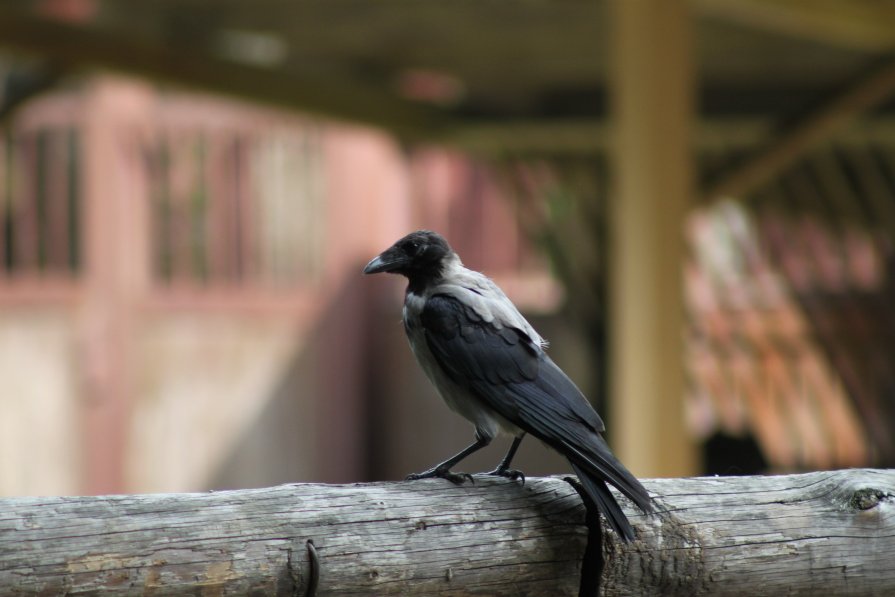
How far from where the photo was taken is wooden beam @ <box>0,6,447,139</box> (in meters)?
4.98

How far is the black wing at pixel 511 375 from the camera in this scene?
1910 mm

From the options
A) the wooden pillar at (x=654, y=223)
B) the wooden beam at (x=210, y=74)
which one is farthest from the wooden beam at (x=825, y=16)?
the wooden beam at (x=210, y=74)

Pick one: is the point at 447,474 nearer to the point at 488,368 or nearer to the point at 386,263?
the point at 488,368

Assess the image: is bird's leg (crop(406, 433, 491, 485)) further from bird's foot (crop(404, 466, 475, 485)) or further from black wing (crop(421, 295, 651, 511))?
black wing (crop(421, 295, 651, 511))

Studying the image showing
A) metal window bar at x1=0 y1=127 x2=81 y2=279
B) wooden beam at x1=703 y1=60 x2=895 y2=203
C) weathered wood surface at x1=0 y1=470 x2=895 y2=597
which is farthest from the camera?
metal window bar at x1=0 y1=127 x2=81 y2=279

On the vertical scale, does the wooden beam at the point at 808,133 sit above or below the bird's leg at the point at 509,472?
above

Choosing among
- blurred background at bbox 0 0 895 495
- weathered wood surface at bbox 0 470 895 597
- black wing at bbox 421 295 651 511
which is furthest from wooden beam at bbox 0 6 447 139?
weathered wood surface at bbox 0 470 895 597

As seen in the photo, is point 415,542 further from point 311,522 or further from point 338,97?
point 338,97

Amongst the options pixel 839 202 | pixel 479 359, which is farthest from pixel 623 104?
pixel 839 202

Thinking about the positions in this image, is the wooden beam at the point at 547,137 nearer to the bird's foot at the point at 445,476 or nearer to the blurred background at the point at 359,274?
the blurred background at the point at 359,274

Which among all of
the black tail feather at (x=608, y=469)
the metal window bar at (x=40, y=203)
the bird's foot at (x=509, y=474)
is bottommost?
the bird's foot at (x=509, y=474)

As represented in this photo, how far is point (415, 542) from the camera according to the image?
1649mm

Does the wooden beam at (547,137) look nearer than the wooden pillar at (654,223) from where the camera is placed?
No

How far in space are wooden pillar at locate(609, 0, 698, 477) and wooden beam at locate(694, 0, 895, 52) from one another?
1.00 ft
